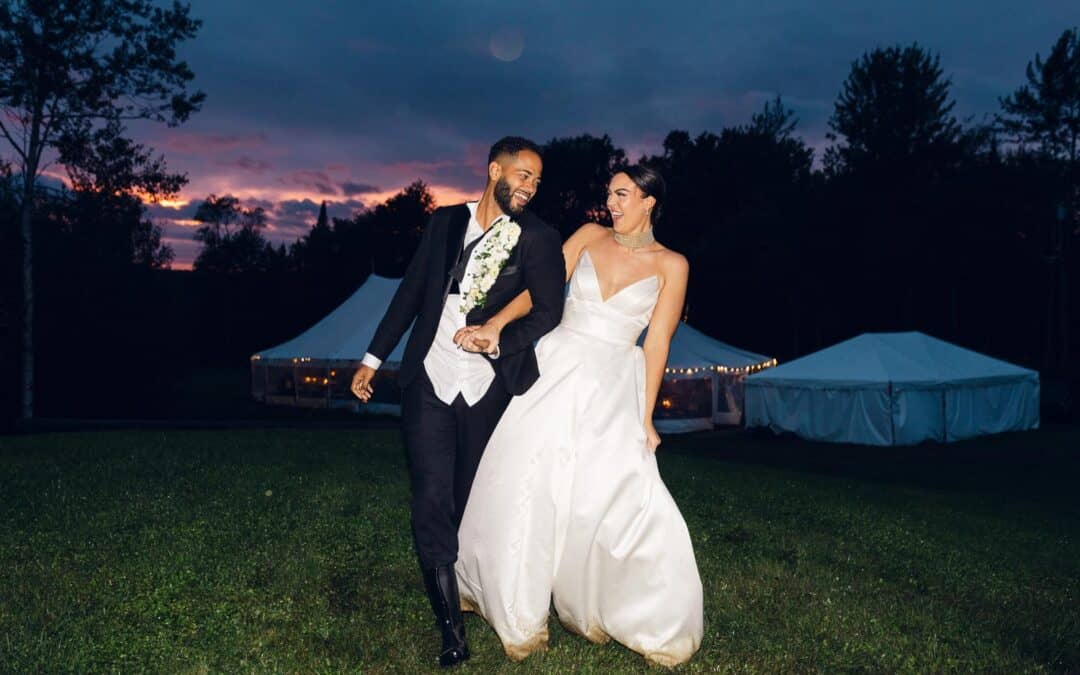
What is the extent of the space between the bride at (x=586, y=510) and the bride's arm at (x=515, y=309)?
1 cm

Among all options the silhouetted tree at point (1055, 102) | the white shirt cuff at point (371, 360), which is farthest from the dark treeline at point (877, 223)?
the white shirt cuff at point (371, 360)

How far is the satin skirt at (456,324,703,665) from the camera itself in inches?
155

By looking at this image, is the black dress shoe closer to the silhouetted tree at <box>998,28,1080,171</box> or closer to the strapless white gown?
the strapless white gown

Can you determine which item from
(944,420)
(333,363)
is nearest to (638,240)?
(944,420)

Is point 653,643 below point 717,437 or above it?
above

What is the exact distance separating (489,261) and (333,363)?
25145 mm

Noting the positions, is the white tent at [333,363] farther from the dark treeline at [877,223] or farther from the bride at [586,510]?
the bride at [586,510]

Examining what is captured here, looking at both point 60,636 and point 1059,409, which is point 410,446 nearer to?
point 60,636

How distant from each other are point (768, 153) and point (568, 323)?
51.5m

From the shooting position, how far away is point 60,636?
411 cm

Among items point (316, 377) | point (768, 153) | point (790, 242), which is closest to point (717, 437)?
point (316, 377)

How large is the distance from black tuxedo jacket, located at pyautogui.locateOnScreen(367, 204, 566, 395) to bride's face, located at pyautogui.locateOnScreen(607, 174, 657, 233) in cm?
42

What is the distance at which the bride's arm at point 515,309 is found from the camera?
366 cm

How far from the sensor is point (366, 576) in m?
5.34
